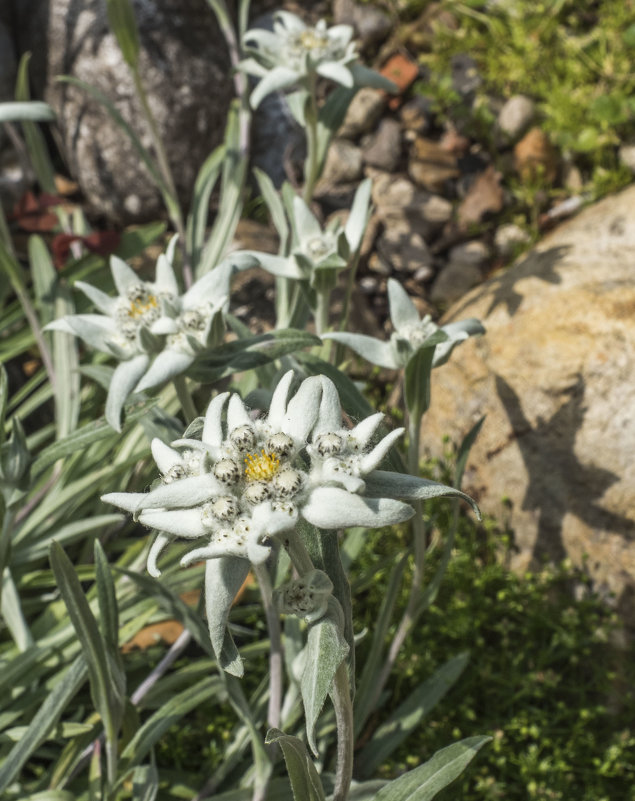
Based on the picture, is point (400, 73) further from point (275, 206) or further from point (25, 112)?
point (25, 112)

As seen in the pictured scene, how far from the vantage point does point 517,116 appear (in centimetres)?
392

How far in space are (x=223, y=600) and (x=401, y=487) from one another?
0.33 m

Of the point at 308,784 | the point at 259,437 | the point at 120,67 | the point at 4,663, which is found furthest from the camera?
the point at 120,67

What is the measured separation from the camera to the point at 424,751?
238 centimetres

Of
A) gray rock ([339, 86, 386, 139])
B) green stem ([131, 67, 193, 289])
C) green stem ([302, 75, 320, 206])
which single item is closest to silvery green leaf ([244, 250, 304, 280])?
green stem ([302, 75, 320, 206])

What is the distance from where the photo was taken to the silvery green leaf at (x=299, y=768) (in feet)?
4.44

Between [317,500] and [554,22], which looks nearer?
[317,500]

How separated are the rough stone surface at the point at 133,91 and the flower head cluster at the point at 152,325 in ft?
7.12

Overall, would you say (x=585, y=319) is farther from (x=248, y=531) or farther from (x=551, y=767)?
(x=248, y=531)

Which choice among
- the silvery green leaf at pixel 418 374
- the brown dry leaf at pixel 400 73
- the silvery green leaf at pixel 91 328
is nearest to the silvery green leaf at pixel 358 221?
the silvery green leaf at pixel 418 374

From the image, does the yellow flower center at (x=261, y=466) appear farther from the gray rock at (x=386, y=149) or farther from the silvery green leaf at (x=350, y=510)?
the gray rock at (x=386, y=149)

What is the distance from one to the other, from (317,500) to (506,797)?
62.0 inches

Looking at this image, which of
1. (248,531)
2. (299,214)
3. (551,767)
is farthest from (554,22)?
(248,531)

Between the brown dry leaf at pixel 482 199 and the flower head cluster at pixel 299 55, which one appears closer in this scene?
the flower head cluster at pixel 299 55
